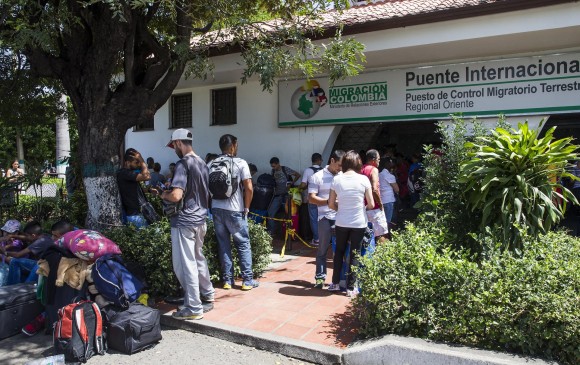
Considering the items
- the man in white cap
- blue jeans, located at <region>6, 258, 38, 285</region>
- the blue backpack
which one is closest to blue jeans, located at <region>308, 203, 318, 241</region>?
the man in white cap

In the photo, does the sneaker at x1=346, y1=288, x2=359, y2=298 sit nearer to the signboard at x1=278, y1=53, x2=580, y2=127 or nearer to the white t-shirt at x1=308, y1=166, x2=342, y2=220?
the white t-shirt at x1=308, y1=166, x2=342, y2=220

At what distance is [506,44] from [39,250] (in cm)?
719

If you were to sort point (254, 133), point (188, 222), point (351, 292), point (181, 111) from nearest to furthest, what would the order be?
point (188, 222)
point (351, 292)
point (254, 133)
point (181, 111)

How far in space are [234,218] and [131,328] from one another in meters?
1.83

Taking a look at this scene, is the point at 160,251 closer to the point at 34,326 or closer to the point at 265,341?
→ the point at 34,326

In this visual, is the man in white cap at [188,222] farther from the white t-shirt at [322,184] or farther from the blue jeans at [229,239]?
the white t-shirt at [322,184]

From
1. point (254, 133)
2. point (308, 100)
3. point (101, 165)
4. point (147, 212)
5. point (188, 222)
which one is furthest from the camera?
point (254, 133)

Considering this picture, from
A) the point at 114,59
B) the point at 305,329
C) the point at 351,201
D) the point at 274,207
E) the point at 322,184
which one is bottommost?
the point at 305,329

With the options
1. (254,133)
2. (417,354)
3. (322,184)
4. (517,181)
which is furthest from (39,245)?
(254,133)

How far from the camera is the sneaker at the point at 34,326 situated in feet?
16.4

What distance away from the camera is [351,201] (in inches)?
211

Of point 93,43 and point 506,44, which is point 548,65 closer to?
point 506,44

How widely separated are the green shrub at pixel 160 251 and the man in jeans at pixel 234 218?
17 cm

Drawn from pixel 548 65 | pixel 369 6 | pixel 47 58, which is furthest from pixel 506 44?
pixel 47 58
